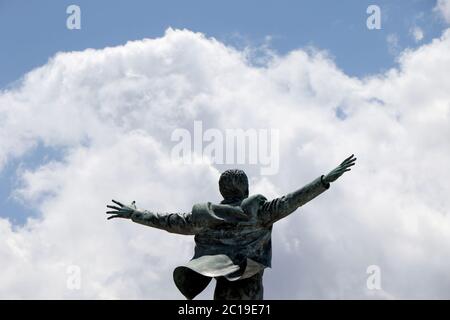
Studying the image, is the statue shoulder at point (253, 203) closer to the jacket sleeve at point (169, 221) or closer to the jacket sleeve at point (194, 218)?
the jacket sleeve at point (194, 218)

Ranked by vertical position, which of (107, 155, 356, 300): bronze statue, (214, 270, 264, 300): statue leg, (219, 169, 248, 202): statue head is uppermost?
(219, 169, 248, 202): statue head

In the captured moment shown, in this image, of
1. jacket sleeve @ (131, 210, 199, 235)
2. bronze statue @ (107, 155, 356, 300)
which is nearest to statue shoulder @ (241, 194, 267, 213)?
bronze statue @ (107, 155, 356, 300)

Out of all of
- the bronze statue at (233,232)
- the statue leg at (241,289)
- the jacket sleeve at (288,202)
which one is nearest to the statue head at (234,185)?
the bronze statue at (233,232)

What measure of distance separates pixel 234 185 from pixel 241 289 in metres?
1.90

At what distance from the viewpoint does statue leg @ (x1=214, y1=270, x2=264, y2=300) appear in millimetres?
13906

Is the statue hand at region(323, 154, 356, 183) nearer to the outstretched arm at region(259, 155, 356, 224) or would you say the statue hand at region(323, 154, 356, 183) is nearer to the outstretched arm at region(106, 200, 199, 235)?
the outstretched arm at region(259, 155, 356, 224)

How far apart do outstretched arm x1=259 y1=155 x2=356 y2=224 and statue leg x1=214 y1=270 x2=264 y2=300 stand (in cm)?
112

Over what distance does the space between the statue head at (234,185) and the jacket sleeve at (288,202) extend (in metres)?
0.52

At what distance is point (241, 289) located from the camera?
45.8ft

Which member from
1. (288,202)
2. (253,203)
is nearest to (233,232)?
(253,203)

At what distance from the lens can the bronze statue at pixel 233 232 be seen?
45.3ft

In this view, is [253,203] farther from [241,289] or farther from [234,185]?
[241,289]

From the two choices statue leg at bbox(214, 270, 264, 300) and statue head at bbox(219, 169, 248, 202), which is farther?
statue head at bbox(219, 169, 248, 202)
